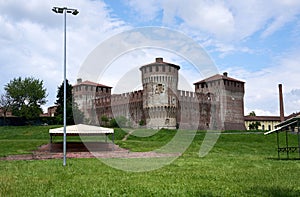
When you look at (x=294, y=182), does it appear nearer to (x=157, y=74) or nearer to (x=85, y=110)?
(x=157, y=74)

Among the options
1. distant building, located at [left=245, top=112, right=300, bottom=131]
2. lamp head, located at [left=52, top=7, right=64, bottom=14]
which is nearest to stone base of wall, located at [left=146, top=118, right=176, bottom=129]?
distant building, located at [left=245, top=112, right=300, bottom=131]

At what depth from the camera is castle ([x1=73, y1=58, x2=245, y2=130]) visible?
77.0m

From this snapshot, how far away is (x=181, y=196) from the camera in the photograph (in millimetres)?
8672

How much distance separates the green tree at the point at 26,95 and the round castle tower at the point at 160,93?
2115 cm

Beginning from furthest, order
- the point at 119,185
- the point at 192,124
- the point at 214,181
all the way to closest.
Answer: the point at 192,124 → the point at 214,181 → the point at 119,185

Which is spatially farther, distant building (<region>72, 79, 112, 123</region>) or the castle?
distant building (<region>72, 79, 112, 123</region>)

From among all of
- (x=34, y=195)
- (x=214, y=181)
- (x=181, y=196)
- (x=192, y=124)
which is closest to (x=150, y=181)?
(x=214, y=181)

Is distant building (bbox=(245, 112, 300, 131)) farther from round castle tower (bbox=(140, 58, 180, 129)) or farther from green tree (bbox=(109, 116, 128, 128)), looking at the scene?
green tree (bbox=(109, 116, 128, 128))

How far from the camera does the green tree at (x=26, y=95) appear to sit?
241 feet

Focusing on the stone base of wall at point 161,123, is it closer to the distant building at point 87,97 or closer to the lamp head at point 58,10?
the distant building at point 87,97

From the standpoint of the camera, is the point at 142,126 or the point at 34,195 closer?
the point at 34,195

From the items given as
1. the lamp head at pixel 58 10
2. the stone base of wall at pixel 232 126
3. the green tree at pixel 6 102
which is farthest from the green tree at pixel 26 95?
the lamp head at pixel 58 10

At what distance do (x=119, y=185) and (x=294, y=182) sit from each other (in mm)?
5050

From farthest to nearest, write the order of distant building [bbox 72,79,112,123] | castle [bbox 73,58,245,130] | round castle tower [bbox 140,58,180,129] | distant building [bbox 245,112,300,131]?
distant building [bbox 245,112,300,131]
distant building [bbox 72,79,112,123]
castle [bbox 73,58,245,130]
round castle tower [bbox 140,58,180,129]
